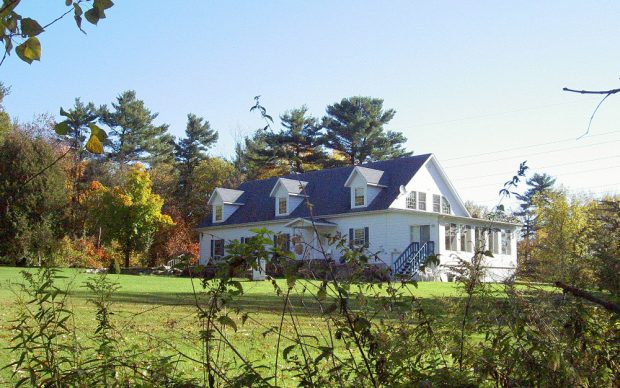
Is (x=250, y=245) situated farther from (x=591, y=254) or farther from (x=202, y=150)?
(x=202, y=150)

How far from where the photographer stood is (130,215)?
46844 mm

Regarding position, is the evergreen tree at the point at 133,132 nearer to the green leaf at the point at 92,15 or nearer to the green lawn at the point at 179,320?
the green lawn at the point at 179,320

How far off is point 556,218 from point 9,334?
28347 millimetres

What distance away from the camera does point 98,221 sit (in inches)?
1854

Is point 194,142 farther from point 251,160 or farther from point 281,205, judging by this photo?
point 281,205

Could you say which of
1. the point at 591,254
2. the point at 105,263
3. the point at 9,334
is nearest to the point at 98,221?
the point at 105,263

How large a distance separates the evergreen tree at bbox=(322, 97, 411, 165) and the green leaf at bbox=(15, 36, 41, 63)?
54261 mm

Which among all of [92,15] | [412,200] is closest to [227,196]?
[412,200]

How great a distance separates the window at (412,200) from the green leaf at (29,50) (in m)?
35.4

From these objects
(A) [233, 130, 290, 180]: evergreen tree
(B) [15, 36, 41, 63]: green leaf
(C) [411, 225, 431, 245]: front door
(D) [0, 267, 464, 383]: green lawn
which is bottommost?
(D) [0, 267, 464, 383]: green lawn

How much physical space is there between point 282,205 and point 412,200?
25.6ft

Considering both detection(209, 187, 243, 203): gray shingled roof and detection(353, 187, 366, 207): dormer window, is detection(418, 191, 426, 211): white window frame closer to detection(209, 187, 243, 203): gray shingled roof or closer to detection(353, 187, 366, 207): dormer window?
detection(353, 187, 366, 207): dormer window

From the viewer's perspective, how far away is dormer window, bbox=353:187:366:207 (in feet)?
124

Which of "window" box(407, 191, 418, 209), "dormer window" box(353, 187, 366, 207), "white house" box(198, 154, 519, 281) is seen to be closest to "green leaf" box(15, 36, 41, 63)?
"white house" box(198, 154, 519, 281)
